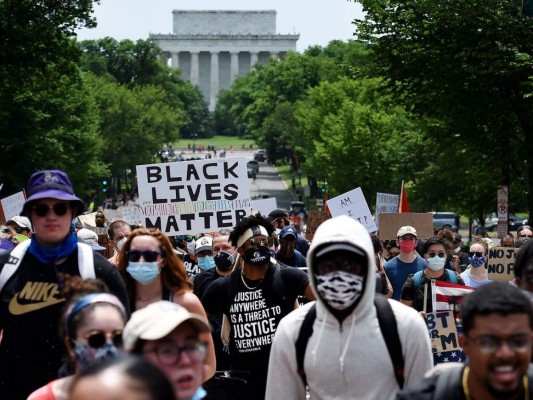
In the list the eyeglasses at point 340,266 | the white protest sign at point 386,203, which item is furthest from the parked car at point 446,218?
the eyeglasses at point 340,266

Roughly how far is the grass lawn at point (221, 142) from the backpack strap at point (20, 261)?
162778 millimetres

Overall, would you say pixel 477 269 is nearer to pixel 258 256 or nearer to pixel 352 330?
pixel 258 256

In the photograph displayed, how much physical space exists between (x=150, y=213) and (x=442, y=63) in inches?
681

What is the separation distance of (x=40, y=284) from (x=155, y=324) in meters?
2.06

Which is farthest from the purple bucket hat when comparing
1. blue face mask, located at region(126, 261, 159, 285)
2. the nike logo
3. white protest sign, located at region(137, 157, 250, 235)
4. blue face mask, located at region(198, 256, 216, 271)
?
white protest sign, located at region(137, 157, 250, 235)

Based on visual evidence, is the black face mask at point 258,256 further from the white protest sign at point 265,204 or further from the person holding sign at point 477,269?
the white protest sign at point 265,204

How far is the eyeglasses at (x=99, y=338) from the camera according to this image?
481 centimetres

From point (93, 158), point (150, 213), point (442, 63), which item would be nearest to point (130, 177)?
point (93, 158)

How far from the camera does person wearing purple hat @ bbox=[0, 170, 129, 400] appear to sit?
629 cm

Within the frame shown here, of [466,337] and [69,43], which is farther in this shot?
[69,43]

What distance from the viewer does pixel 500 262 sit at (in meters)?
12.7

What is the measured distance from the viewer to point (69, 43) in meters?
37.4

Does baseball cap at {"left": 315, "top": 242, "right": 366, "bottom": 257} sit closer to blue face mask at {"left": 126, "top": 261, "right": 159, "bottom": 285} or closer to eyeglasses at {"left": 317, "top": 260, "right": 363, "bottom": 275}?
eyeglasses at {"left": 317, "top": 260, "right": 363, "bottom": 275}

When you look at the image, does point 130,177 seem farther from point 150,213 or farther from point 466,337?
point 466,337
